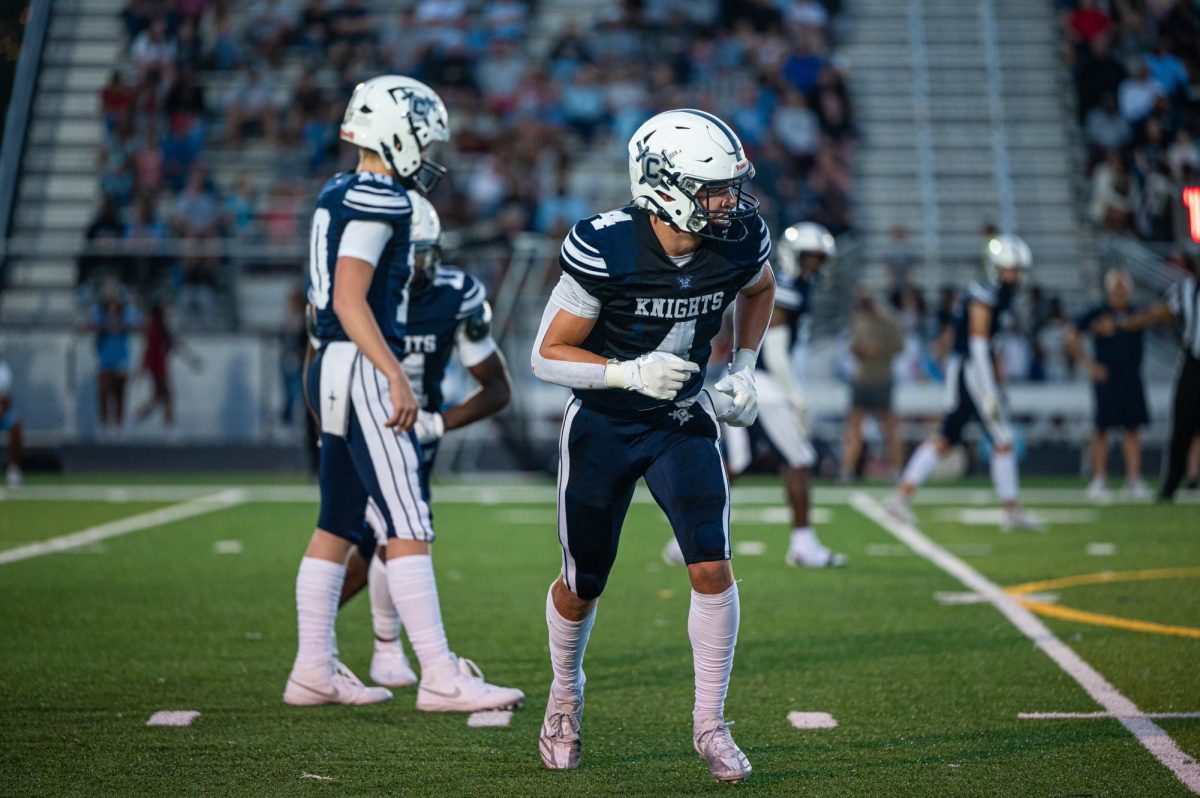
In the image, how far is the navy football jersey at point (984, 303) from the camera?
10.9 meters

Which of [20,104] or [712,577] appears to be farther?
[20,104]

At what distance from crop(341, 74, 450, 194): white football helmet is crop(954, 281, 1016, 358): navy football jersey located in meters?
6.23

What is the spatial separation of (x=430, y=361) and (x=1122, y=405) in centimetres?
1004

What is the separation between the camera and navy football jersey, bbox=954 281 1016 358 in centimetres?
1091

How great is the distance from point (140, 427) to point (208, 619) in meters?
11.4

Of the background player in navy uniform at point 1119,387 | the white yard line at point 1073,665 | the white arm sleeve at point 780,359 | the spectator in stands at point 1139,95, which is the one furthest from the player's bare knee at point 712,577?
the spectator in stands at point 1139,95

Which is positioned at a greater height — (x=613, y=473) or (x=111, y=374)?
(x=613, y=473)

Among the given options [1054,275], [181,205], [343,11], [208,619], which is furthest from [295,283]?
[208,619]

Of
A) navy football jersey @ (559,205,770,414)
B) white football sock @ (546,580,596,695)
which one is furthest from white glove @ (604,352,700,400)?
white football sock @ (546,580,596,695)

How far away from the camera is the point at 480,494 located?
Result: 48.0 ft

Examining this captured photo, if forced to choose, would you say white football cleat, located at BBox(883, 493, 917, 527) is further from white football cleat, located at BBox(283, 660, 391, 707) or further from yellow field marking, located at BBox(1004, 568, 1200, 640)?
white football cleat, located at BBox(283, 660, 391, 707)

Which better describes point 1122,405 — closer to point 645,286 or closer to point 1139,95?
point 1139,95

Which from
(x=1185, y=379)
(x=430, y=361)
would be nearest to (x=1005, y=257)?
(x=1185, y=379)

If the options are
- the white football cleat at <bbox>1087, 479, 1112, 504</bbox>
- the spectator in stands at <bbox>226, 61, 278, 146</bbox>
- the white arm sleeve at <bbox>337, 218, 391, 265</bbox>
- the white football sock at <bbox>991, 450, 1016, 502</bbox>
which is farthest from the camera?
the spectator in stands at <bbox>226, 61, 278, 146</bbox>
